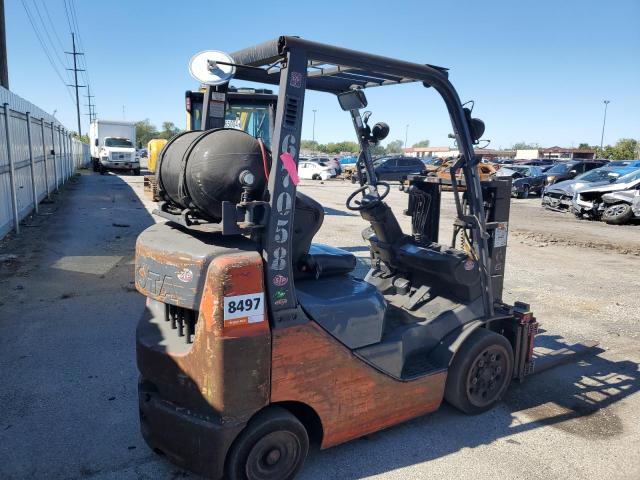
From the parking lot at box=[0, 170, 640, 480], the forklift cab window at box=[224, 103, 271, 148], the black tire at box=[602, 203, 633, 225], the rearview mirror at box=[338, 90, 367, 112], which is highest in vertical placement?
the forklift cab window at box=[224, 103, 271, 148]

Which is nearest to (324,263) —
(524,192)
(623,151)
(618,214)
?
(618,214)

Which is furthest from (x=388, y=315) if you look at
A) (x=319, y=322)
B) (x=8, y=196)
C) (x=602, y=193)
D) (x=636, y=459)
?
(x=602, y=193)

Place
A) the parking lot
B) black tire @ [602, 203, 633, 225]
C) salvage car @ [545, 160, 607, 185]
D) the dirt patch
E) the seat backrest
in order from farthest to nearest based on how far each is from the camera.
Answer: salvage car @ [545, 160, 607, 185], black tire @ [602, 203, 633, 225], the dirt patch, the parking lot, the seat backrest

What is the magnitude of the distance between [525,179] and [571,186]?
629 cm

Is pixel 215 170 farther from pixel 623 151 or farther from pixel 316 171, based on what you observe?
pixel 623 151

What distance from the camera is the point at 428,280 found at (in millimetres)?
4090

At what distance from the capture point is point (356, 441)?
3.48 meters

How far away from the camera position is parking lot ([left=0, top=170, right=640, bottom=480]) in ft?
10.5

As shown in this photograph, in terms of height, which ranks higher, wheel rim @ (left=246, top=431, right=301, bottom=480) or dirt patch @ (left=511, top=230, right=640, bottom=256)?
wheel rim @ (left=246, top=431, right=301, bottom=480)

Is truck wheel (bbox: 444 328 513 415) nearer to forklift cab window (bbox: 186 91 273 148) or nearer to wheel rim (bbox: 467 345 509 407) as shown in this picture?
wheel rim (bbox: 467 345 509 407)

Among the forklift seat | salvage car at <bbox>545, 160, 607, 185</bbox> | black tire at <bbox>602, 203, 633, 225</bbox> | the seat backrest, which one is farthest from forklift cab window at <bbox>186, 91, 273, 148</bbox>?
salvage car at <bbox>545, 160, 607, 185</bbox>

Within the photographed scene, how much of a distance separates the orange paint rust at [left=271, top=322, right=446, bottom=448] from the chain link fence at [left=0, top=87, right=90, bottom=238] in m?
9.52

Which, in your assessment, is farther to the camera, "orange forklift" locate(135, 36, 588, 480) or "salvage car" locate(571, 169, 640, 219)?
"salvage car" locate(571, 169, 640, 219)

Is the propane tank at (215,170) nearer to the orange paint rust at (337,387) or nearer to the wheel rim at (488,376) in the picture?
the orange paint rust at (337,387)
